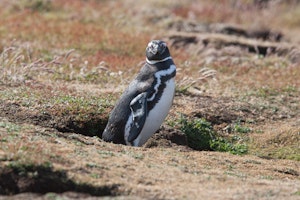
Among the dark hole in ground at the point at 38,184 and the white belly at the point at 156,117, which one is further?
the white belly at the point at 156,117

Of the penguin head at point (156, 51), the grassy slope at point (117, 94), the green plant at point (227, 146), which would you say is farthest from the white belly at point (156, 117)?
the green plant at point (227, 146)

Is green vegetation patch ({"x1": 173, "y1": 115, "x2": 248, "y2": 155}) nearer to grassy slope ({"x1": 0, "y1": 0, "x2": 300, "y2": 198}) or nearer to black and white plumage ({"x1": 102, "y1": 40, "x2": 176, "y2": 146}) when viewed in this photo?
grassy slope ({"x1": 0, "y1": 0, "x2": 300, "y2": 198})

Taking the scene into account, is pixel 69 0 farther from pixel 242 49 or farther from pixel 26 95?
pixel 26 95

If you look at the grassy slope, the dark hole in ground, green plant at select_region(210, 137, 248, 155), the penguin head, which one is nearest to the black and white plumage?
the penguin head

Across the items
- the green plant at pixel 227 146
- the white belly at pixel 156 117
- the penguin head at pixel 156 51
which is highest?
the penguin head at pixel 156 51

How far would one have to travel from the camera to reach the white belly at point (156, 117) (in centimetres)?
855

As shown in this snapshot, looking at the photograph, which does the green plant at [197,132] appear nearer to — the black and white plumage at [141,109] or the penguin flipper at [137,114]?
the black and white plumage at [141,109]

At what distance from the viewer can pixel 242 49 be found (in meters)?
15.2

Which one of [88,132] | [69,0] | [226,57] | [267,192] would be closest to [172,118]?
[88,132]

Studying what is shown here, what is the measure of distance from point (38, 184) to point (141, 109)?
246 cm

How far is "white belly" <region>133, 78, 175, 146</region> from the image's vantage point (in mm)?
8547

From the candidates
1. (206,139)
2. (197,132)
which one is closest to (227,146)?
(206,139)

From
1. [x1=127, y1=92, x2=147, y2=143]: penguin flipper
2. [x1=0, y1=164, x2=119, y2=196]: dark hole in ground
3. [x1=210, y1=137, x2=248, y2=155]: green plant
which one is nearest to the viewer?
[x1=0, y1=164, x2=119, y2=196]: dark hole in ground

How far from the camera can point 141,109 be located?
27.6 ft
